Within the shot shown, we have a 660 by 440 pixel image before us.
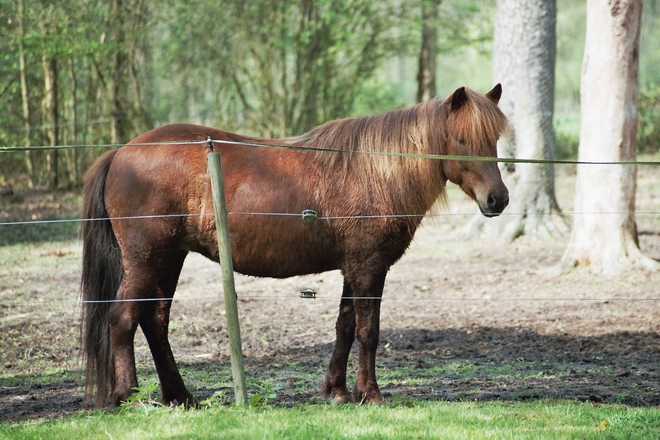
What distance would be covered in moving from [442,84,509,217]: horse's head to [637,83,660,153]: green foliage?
19.3 m

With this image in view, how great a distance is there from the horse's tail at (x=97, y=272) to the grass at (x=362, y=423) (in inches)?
17.4

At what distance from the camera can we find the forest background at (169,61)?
1612cm

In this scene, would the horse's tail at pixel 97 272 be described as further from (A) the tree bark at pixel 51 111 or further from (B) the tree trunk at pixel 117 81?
(B) the tree trunk at pixel 117 81

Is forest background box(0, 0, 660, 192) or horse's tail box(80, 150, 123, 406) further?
forest background box(0, 0, 660, 192)

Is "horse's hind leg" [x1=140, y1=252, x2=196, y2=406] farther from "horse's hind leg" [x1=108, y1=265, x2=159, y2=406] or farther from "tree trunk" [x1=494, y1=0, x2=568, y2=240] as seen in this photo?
"tree trunk" [x1=494, y1=0, x2=568, y2=240]

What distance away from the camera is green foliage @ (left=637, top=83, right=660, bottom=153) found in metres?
22.2

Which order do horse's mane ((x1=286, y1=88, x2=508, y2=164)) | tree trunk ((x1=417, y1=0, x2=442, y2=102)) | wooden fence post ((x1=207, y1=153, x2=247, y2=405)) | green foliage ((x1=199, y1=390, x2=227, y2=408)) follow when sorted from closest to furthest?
1. wooden fence post ((x1=207, y1=153, x2=247, y2=405))
2. green foliage ((x1=199, y1=390, x2=227, y2=408))
3. horse's mane ((x1=286, y1=88, x2=508, y2=164))
4. tree trunk ((x1=417, y1=0, x2=442, y2=102))

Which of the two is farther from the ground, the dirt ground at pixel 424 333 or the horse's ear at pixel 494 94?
the horse's ear at pixel 494 94

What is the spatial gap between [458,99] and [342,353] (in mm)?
1872

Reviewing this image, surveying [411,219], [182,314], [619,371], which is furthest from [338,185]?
[182,314]

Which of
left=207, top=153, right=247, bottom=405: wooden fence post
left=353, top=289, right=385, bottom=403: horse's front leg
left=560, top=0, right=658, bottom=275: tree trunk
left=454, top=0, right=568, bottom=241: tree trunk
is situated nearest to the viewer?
left=207, top=153, right=247, bottom=405: wooden fence post

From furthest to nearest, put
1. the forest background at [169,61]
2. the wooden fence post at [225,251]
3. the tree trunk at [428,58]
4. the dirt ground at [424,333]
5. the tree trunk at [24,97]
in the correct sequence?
the tree trunk at [428,58]
the forest background at [169,61]
the tree trunk at [24,97]
the dirt ground at [424,333]
the wooden fence post at [225,251]

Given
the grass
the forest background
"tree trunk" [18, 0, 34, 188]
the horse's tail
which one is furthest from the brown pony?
the forest background

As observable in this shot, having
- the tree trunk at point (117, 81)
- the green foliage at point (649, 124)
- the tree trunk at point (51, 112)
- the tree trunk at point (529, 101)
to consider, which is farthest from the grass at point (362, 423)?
the green foliage at point (649, 124)
